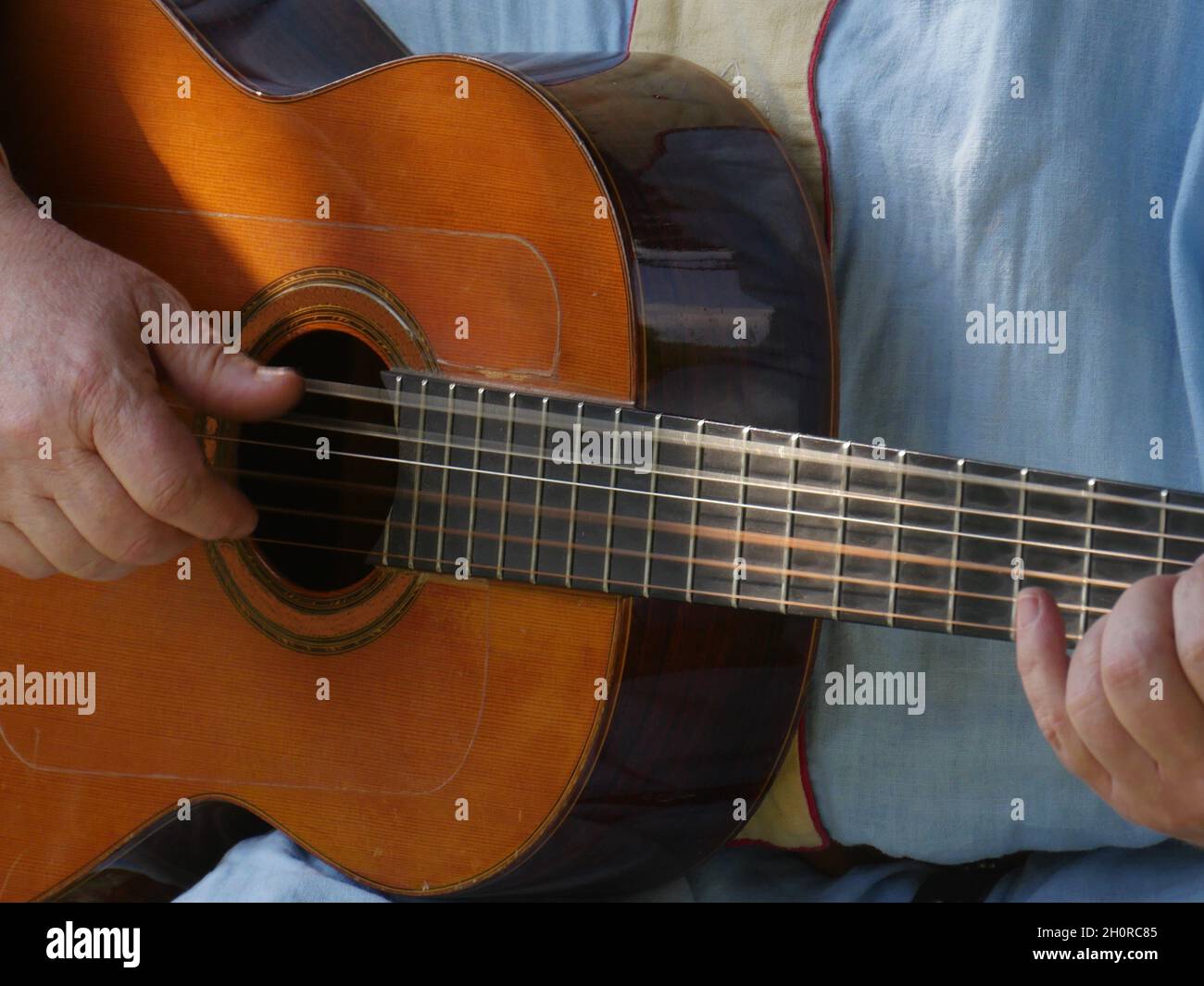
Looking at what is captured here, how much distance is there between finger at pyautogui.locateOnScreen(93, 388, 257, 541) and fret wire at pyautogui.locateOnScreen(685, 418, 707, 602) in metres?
0.34

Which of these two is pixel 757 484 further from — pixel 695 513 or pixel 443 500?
pixel 443 500

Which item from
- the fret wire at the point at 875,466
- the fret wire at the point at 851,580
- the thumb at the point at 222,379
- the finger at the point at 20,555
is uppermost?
the thumb at the point at 222,379

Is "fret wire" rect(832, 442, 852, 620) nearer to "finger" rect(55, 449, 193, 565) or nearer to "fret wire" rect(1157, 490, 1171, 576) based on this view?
"fret wire" rect(1157, 490, 1171, 576)

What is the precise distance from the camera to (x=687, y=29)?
3.16ft

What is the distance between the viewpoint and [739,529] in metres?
0.72

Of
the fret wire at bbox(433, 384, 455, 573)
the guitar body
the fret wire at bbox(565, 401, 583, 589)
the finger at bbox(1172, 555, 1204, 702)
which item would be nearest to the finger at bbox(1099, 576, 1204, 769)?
the finger at bbox(1172, 555, 1204, 702)

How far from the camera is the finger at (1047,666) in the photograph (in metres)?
0.63

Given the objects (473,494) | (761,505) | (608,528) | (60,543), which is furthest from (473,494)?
(60,543)

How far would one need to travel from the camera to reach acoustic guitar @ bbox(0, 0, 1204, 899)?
0.72 metres

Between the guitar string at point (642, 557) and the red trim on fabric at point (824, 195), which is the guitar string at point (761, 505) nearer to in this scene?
the guitar string at point (642, 557)

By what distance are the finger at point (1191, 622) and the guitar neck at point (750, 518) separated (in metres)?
0.05

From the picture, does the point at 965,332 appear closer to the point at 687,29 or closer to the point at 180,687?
the point at 687,29
